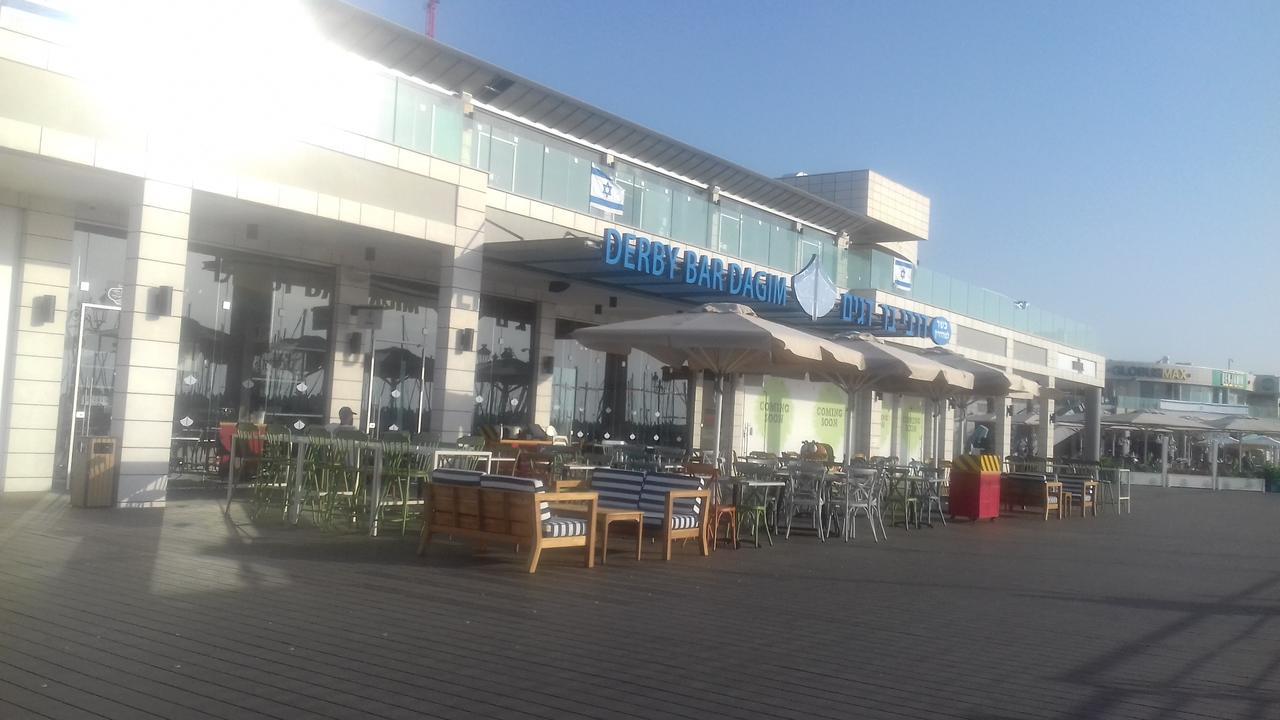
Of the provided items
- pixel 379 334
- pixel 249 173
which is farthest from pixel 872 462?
pixel 249 173

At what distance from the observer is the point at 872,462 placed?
16062 mm

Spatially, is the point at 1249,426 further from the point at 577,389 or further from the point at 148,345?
the point at 148,345

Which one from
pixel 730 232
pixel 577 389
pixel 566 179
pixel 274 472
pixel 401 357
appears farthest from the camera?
pixel 577 389

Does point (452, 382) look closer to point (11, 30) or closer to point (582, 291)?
point (582, 291)

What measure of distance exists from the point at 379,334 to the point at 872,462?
8073 millimetres

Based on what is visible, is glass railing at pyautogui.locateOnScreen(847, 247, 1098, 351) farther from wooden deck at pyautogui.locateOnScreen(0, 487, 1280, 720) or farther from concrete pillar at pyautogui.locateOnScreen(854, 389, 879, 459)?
wooden deck at pyautogui.locateOnScreen(0, 487, 1280, 720)

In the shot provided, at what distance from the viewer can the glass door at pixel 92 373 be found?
43.2 feet

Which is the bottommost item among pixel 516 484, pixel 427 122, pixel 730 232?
pixel 516 484

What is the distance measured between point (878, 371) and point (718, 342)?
339 centimetres

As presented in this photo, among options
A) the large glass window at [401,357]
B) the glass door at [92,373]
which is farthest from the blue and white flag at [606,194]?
the glass door at [92,373]

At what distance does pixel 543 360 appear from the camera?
1953 cm

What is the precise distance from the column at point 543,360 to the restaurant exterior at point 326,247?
0.06 m

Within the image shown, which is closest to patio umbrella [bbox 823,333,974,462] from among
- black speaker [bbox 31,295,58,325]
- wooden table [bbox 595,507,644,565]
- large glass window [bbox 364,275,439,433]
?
wooden table [bbox 595,507,644,565]

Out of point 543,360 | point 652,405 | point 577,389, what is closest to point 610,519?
point 543,360
